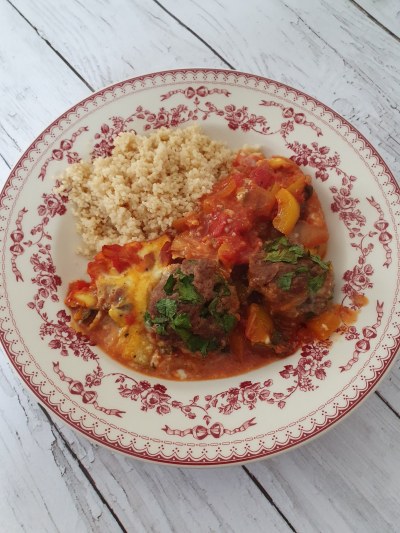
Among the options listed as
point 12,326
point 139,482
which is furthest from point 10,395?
point 139,482

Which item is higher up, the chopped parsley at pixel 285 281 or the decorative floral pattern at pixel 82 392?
the chopped parsley at pixel 285 281

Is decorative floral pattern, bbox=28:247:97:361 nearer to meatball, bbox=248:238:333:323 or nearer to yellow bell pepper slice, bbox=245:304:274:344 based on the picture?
yellow bell pepper slice, bbox=245:304:274:344

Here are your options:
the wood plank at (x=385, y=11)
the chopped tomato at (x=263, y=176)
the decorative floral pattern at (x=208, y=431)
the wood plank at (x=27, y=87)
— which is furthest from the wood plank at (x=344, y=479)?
the wood plank at (x=385, y=11)

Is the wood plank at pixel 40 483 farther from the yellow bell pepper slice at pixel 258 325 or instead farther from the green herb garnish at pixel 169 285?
the yellow bell pepper slice at pixel 258 325

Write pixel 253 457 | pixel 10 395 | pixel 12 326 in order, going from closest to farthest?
pixel 253 457, pixel 12 326, pixel 10 395

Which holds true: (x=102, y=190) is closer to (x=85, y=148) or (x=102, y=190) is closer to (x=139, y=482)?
(x=85, y=148)

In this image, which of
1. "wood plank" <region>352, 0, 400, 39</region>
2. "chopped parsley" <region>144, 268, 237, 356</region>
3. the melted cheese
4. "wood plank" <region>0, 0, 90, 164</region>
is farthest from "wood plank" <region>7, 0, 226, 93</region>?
"chopped parsley" <region>144, 268, 237, 356</region>
